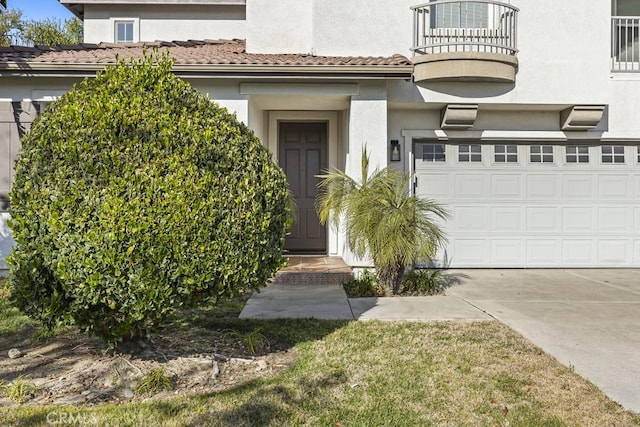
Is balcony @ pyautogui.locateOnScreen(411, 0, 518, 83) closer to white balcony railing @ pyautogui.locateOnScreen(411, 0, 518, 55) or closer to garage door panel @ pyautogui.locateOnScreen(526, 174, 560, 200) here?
white balcony railing @ pyautogui.locateOnScreen(411, 0, 518, 55)

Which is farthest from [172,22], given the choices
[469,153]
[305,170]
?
[469,153]

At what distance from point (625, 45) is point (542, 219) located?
382cm

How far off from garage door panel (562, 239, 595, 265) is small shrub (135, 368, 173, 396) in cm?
872

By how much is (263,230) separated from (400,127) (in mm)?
6149

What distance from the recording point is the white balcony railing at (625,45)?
9.43 m

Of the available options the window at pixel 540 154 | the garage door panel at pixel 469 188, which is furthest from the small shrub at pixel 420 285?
the window at pixel 540 154

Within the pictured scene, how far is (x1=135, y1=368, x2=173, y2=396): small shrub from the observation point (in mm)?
3617

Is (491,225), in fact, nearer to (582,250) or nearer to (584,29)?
(582,250)

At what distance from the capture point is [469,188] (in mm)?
9766

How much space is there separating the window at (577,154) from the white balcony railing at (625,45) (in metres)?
1.60

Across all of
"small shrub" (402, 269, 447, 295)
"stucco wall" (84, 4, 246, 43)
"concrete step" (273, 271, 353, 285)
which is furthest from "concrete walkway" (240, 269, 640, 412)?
"stucco wall" (84, 4, 246, 43)

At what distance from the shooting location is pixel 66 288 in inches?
137

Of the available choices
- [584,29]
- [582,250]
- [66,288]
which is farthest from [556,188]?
[66,288]

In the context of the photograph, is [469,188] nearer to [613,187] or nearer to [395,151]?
[395,151]
